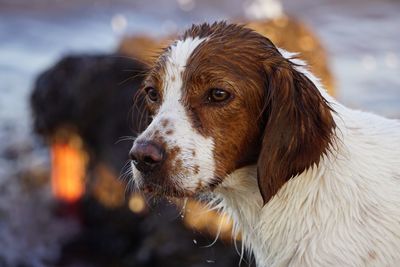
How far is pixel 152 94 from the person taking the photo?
171 inches

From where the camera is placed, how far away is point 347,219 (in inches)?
159

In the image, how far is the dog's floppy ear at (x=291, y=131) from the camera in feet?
13.0

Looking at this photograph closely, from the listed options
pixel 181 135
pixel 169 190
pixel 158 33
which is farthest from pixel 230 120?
pixel 158 33

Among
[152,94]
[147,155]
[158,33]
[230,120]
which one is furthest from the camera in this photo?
[158,33]

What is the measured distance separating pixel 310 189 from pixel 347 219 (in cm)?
22

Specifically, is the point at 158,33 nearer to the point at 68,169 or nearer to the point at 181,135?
the point at 68,169

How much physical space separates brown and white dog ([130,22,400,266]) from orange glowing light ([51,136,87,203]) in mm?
4670

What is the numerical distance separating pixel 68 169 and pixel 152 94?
4.72 meters

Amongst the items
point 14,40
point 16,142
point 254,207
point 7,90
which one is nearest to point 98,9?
point 14,40

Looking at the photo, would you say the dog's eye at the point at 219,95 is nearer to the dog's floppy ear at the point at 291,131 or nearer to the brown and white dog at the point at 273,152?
the brown and white dog at the point at 273,152

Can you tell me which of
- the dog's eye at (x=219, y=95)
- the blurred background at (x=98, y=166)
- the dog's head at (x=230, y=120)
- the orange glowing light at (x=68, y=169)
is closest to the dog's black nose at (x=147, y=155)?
the dog's head at (x=230, y=120)

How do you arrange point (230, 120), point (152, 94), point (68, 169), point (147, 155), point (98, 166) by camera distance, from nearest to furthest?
point (147, 155)
point (230, 120)
point (152, 94)
point (98, 166)
point (68, 169)

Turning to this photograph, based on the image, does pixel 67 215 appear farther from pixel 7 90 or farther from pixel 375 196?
pixel 375 196

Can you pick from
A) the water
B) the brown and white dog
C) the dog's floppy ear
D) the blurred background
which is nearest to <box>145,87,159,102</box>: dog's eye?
the brown and white dog
